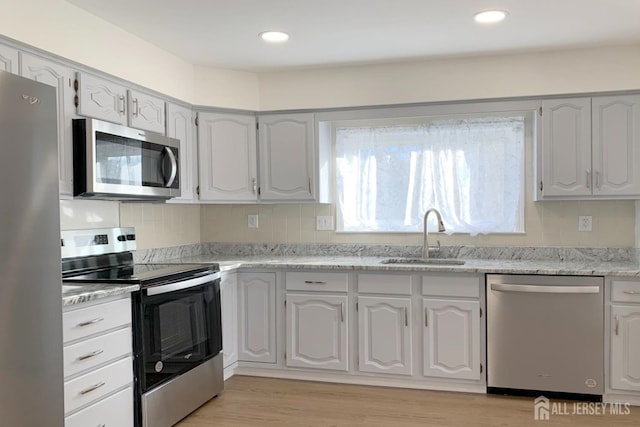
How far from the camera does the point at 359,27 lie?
3207 millimetres

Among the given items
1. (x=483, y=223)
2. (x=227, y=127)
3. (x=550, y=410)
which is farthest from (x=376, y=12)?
(x=550, y=410)

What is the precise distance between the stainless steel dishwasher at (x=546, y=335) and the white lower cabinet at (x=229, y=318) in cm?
174

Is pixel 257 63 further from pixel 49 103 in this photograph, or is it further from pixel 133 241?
pixel 49 103

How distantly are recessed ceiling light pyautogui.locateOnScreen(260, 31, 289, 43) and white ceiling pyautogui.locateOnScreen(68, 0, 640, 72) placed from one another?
0.05 metres

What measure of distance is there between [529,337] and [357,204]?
1623 millimetres

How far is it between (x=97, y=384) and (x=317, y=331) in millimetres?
1624

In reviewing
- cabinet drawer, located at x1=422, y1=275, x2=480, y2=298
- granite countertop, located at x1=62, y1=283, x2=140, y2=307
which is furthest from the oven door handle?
cabinet drawer, located at x1=422, y1=275, x2=480, y2=298

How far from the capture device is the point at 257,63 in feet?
12.9

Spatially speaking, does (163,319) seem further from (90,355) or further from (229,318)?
(229,318)

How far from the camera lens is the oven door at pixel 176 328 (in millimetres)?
2793

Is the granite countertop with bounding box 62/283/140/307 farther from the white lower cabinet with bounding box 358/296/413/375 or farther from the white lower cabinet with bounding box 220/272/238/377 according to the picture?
the white lower cabinet with bounding box 358/296/413/375

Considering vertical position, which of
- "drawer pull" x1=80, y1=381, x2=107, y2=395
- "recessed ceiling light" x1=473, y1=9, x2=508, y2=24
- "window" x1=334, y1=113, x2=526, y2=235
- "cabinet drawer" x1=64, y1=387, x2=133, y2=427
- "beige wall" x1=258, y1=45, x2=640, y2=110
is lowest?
"cabinet drawer" x1=64, y1=387, x2=133, y2=427

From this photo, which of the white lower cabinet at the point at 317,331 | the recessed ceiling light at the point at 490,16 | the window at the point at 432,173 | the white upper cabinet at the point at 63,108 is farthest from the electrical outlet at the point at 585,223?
the white upper cabinet at the point at 63,108

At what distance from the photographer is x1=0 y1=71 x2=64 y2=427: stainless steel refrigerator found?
183 centimetres
